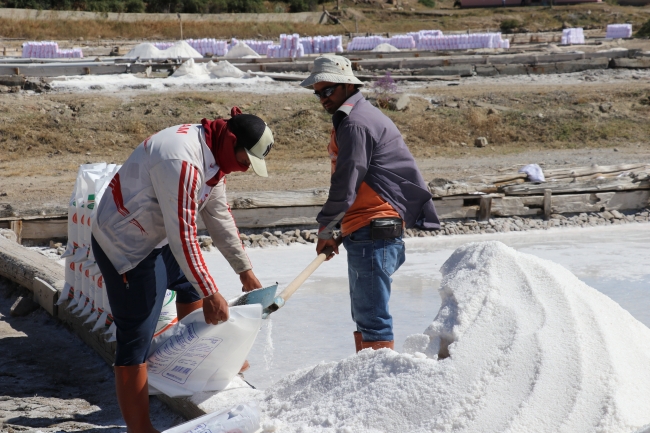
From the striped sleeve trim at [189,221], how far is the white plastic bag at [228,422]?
496 mm

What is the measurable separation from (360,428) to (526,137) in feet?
37.3

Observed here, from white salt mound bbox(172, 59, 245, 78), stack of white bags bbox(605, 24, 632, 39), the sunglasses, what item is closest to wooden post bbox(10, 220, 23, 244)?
the sunglasses

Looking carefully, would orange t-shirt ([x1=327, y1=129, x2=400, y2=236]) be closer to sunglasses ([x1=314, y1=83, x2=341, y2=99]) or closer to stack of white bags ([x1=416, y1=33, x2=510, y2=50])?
sunglasses ([x1=314, y1=83, x2=341, y2=99])

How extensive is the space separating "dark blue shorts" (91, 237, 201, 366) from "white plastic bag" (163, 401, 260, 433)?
364 mm

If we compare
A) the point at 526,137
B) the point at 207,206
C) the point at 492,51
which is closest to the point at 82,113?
the point at 526,137

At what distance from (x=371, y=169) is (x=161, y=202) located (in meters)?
1.06

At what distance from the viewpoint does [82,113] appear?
1330 centimetres

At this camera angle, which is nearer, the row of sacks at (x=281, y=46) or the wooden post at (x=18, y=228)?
the wooden post at (x=18, y=228)

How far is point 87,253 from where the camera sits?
411cm

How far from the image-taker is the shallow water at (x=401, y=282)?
14.5 feet

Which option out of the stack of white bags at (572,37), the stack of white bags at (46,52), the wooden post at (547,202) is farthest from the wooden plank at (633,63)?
the stack of white bags at (46,52)

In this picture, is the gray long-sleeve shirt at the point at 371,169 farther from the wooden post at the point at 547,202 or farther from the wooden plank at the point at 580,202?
the wooden plank at the point at 580,202

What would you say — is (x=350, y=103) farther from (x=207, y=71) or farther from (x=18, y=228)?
(x=207, y=71)

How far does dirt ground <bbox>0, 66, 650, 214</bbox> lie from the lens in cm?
1144
